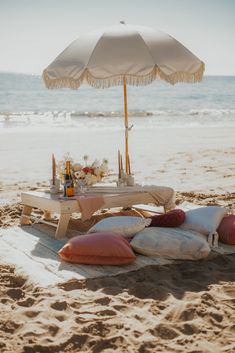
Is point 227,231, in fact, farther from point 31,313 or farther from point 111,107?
point 111,107

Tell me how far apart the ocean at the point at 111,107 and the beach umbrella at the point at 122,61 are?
1261 centimetres

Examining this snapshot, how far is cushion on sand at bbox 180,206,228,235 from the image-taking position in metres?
5.73

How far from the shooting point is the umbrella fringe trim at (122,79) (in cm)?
627

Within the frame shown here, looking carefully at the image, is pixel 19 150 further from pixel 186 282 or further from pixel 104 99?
pixel 104 99

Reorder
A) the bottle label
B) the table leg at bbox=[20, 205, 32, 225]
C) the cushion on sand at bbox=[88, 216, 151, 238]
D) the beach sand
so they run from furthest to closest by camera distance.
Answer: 1. the table leg at bbox=[20, 205, 32, 225]
2. the bottle label
3. the cushion on sand at bbox=[88, 216, 151, 238]
4. the beach sand

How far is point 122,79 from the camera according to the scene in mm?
6617

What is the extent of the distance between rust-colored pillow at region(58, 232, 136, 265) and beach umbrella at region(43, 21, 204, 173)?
6.53 ft

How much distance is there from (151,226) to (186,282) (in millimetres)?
1242

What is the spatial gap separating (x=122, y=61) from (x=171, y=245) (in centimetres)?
216

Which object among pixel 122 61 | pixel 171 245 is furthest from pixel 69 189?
pixel 122 61

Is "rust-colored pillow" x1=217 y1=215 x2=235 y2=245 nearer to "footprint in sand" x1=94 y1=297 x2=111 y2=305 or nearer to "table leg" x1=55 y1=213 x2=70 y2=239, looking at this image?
"table leg" x1=55 y1=213 x2=70 y2=239

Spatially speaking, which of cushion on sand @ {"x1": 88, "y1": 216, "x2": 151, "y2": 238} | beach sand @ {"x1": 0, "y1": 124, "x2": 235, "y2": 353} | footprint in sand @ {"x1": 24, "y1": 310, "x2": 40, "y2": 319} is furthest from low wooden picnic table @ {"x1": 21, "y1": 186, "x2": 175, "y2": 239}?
footprint in sand @ {"x1": 24, "y1": 310, "x2": 40, "y2": 319}

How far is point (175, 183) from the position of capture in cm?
949

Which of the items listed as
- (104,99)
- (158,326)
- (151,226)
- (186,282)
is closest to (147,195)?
(151,226)
